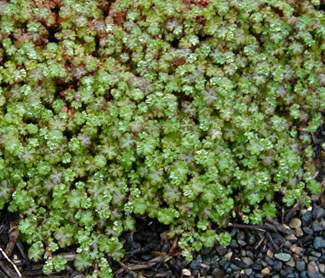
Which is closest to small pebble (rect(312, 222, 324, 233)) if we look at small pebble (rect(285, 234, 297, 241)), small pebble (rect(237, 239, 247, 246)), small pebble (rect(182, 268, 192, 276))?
small pebble (rect(285, 234, 297, 241))

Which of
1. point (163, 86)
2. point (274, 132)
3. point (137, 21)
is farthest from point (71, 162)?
point (274, 132)

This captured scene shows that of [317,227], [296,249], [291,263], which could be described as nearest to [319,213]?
[317,227]

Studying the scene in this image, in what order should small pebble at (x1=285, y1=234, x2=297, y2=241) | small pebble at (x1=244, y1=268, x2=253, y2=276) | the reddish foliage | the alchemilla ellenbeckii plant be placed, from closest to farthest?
the alchemilla ellenbeckii plant
small pebble at (x1=244, y1=268, x2=253, y2=276)
small pebble at (x1=285, y1=234, x2=297, y2=241)
the reddish foliage

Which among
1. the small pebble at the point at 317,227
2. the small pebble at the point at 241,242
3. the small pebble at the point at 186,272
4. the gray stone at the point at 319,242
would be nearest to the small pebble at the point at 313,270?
the gray stone at the point at 319,242

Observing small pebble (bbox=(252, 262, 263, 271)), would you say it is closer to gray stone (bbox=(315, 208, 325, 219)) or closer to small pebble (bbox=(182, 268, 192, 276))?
small pebble (bbox=(182, 268, 192, 276))

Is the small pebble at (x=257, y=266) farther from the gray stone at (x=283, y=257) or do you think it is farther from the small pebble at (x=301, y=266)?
the small pebble at (x=301, y=266)

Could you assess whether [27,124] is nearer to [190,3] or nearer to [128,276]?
[128,276]
